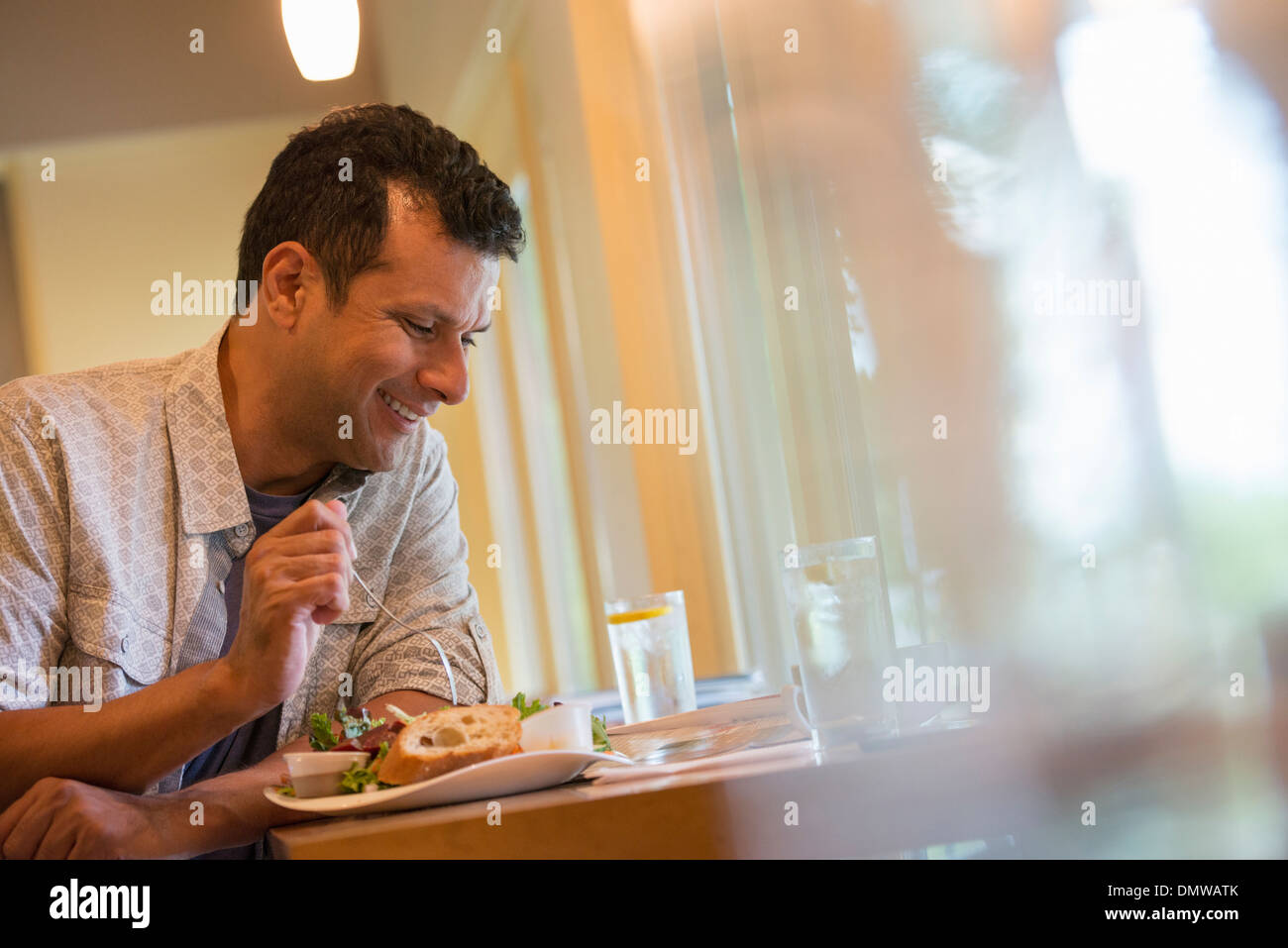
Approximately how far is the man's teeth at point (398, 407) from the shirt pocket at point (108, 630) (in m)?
0.33

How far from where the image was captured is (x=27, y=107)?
3.25m

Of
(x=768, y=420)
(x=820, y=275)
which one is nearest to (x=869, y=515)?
(x=820, y=275)

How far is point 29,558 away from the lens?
3.37 ft

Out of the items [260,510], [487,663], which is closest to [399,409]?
[260,510]

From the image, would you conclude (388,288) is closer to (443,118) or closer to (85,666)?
(85,666)

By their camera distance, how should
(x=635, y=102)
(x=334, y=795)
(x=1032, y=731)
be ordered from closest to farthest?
(x=1032, y=731)
(x=334, y=795)
(x=635, y=102)

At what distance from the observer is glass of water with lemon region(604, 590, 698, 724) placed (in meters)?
1.43

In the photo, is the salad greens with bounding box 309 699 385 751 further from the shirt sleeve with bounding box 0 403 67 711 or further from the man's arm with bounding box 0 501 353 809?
the shirt sleeve with bounding box 0 403 67 711

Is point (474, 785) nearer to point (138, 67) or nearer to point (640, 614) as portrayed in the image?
Result: point (640, 614)

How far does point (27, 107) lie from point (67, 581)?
2.75 m

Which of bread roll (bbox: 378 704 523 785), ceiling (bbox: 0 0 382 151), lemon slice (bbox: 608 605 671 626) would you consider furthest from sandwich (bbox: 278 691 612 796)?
ceiling (bbox: 0 0 382 151)

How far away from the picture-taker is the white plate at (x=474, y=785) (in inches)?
29.0

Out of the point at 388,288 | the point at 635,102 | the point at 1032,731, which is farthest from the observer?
the point at 635,102
